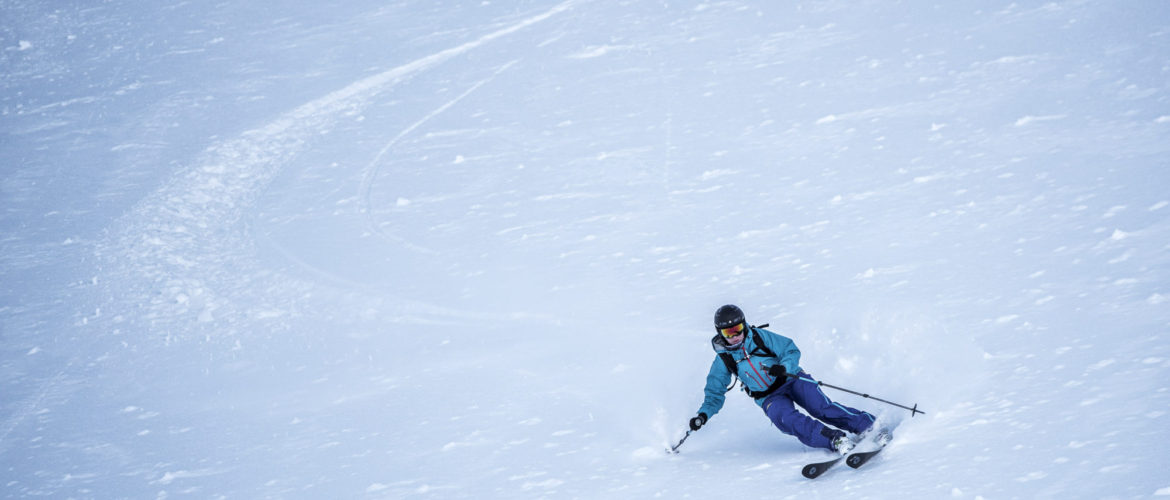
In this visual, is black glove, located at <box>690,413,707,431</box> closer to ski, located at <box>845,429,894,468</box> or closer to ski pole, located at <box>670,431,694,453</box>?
ski pole, located at <box>670,431,694,453</box>

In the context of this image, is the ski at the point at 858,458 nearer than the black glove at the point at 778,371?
Yes

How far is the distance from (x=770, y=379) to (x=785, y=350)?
6.9 inches

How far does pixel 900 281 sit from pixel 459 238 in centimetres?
438

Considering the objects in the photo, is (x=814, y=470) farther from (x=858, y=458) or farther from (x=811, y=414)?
(x=811, y=414)

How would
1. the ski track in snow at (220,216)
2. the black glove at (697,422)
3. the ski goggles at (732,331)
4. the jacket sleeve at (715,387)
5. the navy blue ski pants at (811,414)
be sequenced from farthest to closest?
the ski track in snow at (220,216) < the jacket sleeve at (715,387) < the black glove at (697,422) < the ski goggles at (732,331) < the navy blue ski pants at (811,414)

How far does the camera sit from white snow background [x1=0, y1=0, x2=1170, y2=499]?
502cm

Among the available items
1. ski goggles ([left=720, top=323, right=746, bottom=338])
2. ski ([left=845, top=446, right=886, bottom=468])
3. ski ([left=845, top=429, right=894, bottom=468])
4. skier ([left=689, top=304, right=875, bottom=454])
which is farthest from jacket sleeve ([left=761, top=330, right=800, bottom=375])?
ski ([left=845, top=446, right=886, bottom=468])

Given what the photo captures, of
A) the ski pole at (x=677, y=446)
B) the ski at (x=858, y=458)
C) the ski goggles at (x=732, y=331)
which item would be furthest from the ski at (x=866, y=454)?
the ski pole at (x=677, y=446)

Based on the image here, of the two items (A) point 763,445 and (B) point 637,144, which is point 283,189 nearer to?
(B) point 637,144

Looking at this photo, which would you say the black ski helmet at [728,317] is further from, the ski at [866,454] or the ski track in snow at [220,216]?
the ski track in snow at [220,216]

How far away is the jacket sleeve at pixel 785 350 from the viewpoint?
5027mm

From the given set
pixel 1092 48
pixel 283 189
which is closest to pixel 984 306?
pixel 1092 48

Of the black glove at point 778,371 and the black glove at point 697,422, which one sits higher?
the black glove at point 778,371

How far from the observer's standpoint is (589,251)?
27.5 feet
